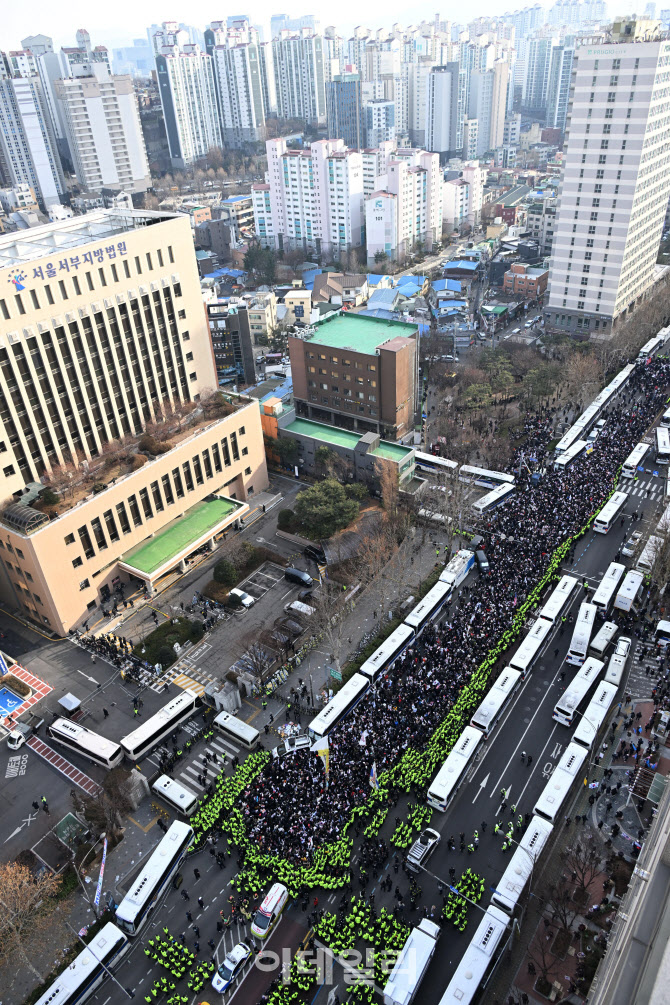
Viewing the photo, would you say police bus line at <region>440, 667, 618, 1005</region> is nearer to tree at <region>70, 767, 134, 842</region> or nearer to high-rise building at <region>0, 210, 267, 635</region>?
tree at <region>70, 767, 134, 842</region>

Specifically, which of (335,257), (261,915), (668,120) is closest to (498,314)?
(668,120)

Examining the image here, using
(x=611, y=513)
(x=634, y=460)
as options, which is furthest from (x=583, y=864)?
(x=634, y=460)

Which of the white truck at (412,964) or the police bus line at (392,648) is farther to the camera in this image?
the police bus line at (392,648)

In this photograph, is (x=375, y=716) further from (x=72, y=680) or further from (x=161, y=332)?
(x=161, y=332)

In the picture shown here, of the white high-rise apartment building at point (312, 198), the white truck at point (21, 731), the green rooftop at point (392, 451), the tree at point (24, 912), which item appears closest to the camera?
the tree at point (24, 912)

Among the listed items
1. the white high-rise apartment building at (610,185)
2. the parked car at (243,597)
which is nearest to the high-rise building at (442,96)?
the white high-rise apartment building at (610,185)

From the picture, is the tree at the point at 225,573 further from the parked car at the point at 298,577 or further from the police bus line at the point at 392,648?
the police bus line at the point at 392,648
